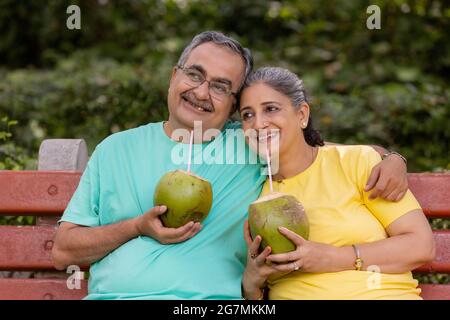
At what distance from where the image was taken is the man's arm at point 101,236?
8.62 feet

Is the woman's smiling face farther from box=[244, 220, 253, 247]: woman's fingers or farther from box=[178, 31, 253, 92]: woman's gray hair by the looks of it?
box=[244, 220, 253, 247]: woman's fingers

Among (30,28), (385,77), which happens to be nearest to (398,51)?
(385,77)

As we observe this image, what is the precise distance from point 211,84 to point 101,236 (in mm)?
737

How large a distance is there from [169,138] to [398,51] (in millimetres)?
4054

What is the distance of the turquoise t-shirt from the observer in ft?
8.98

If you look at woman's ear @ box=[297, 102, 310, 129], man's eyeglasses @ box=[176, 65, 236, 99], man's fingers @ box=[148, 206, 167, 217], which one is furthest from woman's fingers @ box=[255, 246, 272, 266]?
man's eyeglasses @ box=[176, 65, 236, 99]

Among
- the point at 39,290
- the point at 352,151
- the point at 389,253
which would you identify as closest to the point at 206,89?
the point at 352,151

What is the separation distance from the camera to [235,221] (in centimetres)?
286

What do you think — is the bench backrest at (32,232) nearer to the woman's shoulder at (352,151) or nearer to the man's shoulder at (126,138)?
the man's shoulder at (126,138)

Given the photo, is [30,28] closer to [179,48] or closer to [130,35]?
[130,35]

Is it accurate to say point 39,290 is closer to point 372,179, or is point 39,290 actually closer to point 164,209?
point 164,209

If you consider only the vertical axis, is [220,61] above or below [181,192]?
above

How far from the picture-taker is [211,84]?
9.71 ft

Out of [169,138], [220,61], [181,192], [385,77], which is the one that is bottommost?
Answer: [181,192]
